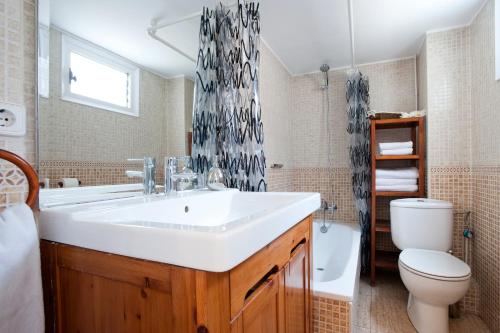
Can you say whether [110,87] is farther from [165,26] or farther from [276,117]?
[276,117]

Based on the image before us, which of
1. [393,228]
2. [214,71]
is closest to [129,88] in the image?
[214,71]

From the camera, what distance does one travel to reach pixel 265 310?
680 millimetres

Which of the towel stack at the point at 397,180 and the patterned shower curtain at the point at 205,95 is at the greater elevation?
the patterned shower curtain at the point at 205,95

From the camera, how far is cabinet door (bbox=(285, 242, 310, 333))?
0.85 meters

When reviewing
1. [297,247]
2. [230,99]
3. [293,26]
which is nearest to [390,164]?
[293,26]

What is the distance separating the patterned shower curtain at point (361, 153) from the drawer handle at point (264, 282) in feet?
6.25

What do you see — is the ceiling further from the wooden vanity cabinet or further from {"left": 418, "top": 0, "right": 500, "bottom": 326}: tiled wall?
the wooden vanity cabinet

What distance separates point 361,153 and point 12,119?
2403 millimetres

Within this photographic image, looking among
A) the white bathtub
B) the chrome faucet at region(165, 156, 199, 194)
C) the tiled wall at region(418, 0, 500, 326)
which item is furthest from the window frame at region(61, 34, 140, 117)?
the tiled wall at region(418, 0, 500, 326)

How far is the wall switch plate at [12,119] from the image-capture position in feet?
2.12

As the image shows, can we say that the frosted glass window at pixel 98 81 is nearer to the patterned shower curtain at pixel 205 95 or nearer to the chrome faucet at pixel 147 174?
the chrome faucet at pixel 147 174

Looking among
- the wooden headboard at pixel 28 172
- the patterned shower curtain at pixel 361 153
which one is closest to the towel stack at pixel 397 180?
the patterned shower curtain at pixel 361 153

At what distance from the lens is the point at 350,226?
256cm

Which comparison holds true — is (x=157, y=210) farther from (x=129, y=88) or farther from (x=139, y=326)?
(x=129, y=88)
